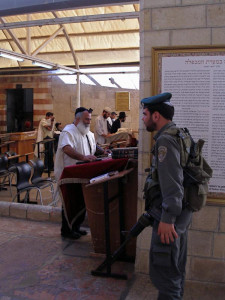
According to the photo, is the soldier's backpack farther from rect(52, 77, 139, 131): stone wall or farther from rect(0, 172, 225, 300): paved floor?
rect(52, 77, 139, 131): stone wall

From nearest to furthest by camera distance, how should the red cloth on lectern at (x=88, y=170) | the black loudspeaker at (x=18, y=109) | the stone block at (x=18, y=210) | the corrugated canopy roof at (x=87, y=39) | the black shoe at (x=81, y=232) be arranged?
the red cloth on lectern at (x=88, y=170) → the black shoe at (x=81, y=232) → the stone block at (x=18, y=210) → the corrugated canopy roof at (x=87, y=39) → the black loudspeaker at (x=18, y=109)

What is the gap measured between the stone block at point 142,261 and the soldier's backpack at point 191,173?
45.3 inches

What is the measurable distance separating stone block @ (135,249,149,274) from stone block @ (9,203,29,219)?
244 centimetres

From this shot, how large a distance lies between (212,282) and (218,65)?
6.36 ft

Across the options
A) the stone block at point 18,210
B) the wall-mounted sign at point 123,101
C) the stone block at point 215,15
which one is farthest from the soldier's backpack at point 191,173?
the wall-mounted sign at point 123,101

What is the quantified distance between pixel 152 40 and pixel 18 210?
3.36 metres

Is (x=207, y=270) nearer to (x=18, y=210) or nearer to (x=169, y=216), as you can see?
(x=169, y=216)

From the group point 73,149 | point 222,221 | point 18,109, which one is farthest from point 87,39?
point 222,221

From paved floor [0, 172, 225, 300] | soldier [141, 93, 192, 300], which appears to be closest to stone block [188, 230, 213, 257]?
paved floor [0, 172, 225, 300]

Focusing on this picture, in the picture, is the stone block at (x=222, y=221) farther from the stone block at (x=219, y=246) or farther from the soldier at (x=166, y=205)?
the soldier at (x=166, y=205)

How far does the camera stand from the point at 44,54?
47.1ft

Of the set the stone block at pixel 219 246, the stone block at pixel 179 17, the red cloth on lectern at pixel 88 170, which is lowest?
the stone block at pixel 219 246

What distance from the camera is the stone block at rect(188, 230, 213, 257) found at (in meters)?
3.35

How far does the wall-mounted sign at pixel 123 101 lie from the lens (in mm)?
14216
